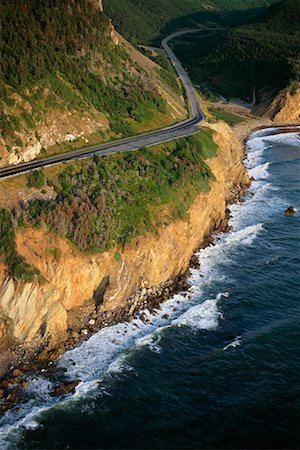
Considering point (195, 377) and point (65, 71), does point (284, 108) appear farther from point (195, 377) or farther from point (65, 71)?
point (195, 377)

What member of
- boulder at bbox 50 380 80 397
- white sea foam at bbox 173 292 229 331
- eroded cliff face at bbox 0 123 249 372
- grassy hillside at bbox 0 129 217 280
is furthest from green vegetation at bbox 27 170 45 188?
boulder at bbox 50 380 80 397

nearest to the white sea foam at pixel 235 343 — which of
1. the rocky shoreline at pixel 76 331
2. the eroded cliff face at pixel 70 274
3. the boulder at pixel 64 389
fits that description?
the rocky shoreline at pixel 76 331

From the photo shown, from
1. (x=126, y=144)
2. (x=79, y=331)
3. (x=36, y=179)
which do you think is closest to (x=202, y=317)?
(x=79, y=331)

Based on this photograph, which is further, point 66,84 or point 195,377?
point 66,84

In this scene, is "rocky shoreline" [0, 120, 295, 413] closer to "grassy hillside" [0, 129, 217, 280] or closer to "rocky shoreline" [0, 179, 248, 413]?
"rocky shoreline" [0, 179, 248, 413]

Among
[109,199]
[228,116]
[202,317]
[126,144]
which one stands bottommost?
[202,317]
